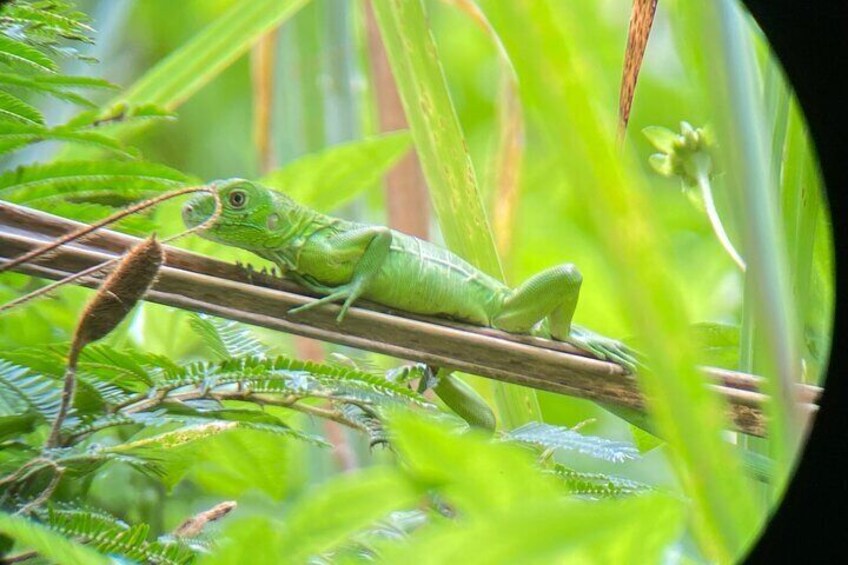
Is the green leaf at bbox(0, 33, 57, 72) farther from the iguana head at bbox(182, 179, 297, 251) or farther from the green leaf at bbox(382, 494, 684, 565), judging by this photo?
the green leaf at bbox(382, 494, 684, 565)

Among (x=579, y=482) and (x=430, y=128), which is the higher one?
(x=430, y=128)

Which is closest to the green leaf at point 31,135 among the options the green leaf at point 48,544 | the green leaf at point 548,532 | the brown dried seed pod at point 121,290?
the brown dried seed pod at point 121,290

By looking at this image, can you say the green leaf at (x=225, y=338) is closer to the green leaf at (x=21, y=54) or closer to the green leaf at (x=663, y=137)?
the green leaf at (x=21, y=54)

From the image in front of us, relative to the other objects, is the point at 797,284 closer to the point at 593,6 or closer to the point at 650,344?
the point at 650,344

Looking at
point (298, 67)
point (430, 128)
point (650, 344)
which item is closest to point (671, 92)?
point (298, 67)

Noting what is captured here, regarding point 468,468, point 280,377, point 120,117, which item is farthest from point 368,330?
point 468,468

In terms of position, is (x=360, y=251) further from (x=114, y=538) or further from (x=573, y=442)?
(x=114, y=538)
